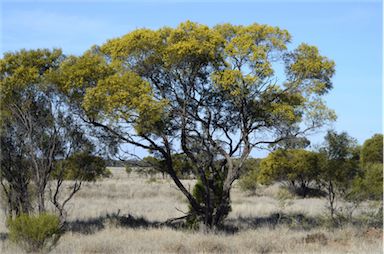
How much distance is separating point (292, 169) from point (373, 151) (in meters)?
8.02

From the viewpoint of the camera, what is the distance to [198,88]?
17125 millimetres

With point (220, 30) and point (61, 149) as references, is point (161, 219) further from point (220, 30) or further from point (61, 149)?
point (220, 30)

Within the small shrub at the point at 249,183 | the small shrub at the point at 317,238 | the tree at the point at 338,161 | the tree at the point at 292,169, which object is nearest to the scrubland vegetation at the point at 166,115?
the small shrub at the point at 317,238

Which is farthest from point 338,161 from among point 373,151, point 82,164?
point 373,151

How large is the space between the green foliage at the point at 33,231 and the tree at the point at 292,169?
2414 centimetres

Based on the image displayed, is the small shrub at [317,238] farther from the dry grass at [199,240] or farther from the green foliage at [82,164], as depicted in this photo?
the green foliage at [82,164]

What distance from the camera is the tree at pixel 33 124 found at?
1527 cm

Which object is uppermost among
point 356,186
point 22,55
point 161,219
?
point 22,55

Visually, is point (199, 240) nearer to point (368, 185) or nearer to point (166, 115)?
point (166, 115)

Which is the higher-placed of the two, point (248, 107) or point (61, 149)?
point (248, 107)

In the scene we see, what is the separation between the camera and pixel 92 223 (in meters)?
19.7

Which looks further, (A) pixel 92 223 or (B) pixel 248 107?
(A) pixel 92 223

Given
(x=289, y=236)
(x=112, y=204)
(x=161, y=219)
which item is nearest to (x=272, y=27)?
(x=289, y=236)

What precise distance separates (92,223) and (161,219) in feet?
10.4
